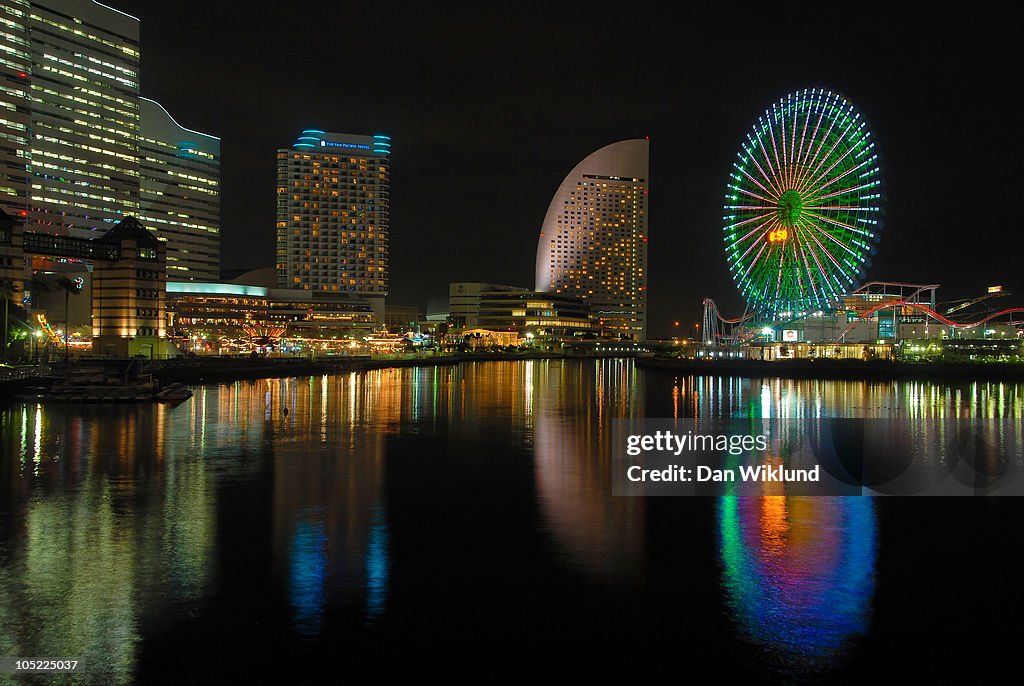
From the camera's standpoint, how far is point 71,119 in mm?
119188

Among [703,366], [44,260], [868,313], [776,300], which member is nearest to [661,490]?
[776,300]

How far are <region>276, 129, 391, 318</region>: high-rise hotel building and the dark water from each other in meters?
143

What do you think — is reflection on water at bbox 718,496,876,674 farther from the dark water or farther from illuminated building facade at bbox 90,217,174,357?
illuminated building facade at bbox 90,217,174,357

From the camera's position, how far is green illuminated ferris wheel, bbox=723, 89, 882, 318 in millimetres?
53125

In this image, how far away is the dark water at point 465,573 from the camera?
807 cm

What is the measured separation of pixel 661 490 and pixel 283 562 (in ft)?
24.5

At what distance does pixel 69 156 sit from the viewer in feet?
387

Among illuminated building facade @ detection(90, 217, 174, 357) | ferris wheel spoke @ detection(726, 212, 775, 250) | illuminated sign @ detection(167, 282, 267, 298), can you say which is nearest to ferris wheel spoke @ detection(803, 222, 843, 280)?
ferris wheel spoke @ detection(726, 212, 775, 250)

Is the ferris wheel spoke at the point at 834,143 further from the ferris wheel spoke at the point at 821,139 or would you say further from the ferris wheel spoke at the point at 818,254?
the ferris wheel spoke at the point at 818,254

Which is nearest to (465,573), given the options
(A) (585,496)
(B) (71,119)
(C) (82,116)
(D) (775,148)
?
(A) (585,496)

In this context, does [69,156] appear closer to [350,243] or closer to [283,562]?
[350,243]

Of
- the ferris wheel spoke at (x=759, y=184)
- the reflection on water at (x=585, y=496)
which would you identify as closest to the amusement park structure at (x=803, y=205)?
the ferris wheel spoke at (x=759, y=184)

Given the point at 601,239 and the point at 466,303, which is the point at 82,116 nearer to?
the point at 466,303

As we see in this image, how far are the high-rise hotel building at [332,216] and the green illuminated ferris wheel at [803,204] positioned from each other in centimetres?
10803
